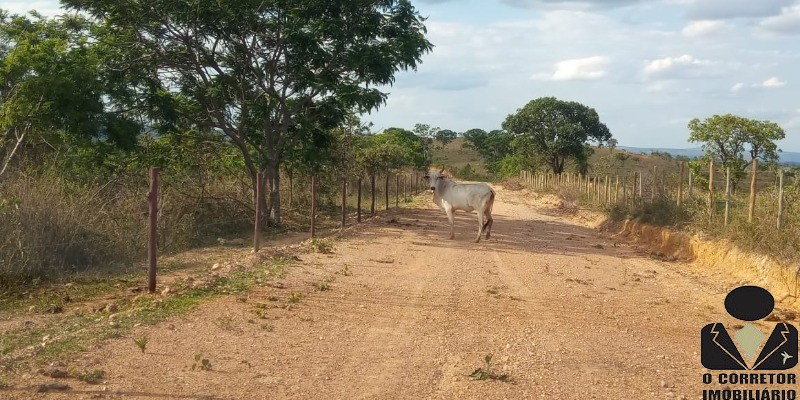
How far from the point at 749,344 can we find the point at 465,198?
10.9 meters

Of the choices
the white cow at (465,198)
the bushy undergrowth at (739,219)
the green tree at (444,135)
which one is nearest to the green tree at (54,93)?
the white cow at (465,198)

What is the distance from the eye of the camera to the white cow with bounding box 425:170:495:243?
1636 cm

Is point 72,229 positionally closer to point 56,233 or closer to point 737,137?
point 56,233

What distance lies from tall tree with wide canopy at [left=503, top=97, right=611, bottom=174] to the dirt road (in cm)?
3987

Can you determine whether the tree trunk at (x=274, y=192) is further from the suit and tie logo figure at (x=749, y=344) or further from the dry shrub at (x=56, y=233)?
the suit and tie logo figure at (x=749, y=344)

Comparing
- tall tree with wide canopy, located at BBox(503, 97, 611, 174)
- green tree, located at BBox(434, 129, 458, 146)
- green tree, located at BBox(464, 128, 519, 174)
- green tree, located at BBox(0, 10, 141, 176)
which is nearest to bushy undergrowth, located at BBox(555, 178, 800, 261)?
green tree, located at BBox(0, 10, 141, 176)

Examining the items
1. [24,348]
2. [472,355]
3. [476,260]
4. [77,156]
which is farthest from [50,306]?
[77,156]

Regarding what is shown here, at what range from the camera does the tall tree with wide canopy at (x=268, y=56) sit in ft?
56.4

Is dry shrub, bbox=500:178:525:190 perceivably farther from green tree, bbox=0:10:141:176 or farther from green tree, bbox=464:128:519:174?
green tree, bbox=0:10:141:176

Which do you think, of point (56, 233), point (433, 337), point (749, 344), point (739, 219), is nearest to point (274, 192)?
point (56, 233)

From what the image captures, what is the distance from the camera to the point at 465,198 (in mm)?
16719

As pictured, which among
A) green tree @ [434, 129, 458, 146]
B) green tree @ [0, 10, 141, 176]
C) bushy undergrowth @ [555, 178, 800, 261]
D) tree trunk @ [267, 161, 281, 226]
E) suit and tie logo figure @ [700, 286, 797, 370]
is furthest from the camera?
green tree @ [434, 129, 458, 146]

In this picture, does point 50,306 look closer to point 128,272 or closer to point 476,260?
point 128,272

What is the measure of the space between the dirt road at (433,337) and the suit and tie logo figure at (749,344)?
0.68 ft
